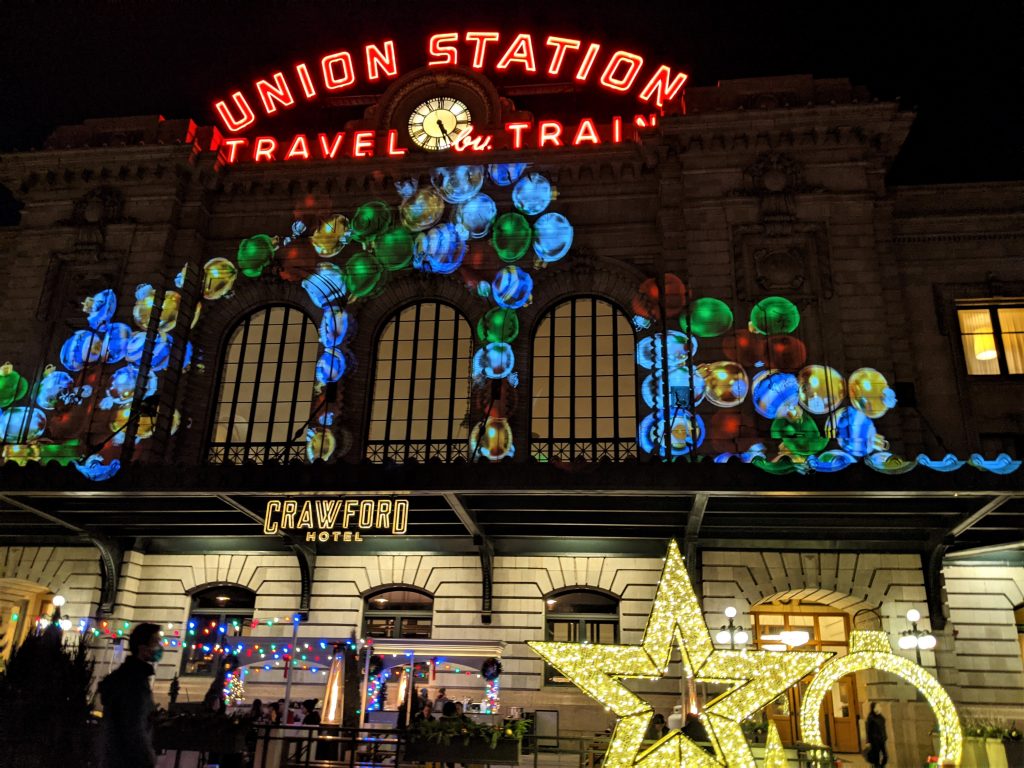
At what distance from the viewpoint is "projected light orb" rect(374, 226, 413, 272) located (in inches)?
990

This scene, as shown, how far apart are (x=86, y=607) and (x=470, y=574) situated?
33.5 feet

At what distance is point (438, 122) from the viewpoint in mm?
27422

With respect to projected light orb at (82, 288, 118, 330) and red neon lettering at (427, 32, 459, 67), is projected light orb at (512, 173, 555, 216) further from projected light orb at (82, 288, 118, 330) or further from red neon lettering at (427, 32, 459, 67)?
projected light orb at (82, 288, 118, 330)

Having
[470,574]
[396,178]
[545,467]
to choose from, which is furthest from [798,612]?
[396,178]

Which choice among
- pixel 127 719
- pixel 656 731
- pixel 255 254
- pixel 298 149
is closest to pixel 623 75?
pixel 298 149

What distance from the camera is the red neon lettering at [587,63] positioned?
2811cm

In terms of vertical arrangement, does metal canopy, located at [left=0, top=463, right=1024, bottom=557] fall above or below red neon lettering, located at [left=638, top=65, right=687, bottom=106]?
below

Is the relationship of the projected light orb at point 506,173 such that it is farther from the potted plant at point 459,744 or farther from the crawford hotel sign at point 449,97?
the potted plant at point 459,744

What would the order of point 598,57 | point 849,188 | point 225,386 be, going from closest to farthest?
point 849,188
point 225,386
point 598,57

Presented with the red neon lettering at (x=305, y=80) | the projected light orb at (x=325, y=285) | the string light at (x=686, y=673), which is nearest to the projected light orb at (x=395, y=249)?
the projected light orb at (x=325, y=285)

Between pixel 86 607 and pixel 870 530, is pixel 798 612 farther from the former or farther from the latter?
pixel 86 607

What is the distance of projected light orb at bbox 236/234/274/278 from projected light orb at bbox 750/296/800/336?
14860mm

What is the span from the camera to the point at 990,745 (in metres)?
16.4

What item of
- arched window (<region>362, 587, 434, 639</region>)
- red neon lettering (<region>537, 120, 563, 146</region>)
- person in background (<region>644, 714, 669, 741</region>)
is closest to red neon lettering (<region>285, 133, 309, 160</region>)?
red neon lettering (<region>537, 120, 563, 146</region>)
